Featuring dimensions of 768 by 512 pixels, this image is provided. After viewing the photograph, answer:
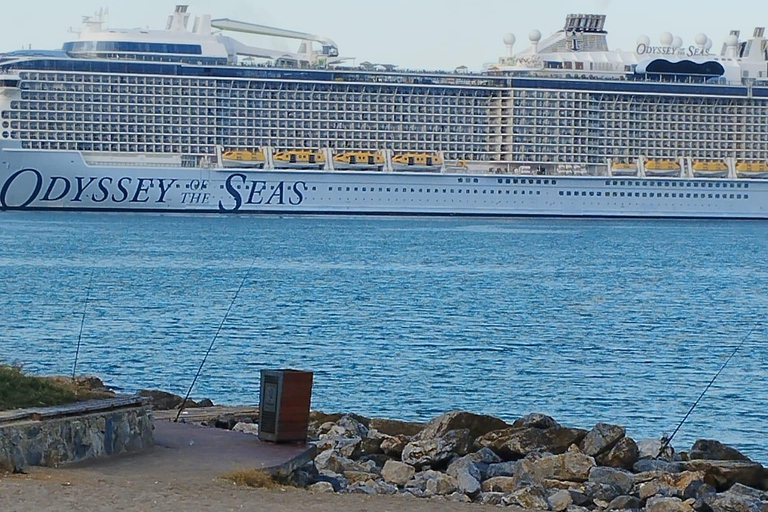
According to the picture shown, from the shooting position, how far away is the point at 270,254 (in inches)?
1752

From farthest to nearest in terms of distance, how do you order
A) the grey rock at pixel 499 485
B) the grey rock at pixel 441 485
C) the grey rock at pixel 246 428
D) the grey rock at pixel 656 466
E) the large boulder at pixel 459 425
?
the large boulder at pixel 459 425, the grey rock at pixel 246 428, the grey rock at pixel 656 466, the grey rock at pixel 499 485, the grey rock at pixel 441 485

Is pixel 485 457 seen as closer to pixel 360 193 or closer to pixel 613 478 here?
pixel 613 478

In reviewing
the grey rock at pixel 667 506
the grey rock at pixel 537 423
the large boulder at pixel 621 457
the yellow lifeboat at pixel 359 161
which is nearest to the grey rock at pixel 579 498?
the grey rock at pixel 667 506

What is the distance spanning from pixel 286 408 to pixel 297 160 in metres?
54.1

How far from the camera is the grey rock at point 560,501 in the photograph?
1024 centimetres

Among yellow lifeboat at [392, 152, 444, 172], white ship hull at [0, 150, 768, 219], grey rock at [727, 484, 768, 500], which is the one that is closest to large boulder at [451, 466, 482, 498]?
grey rock at [727, 484, 768, 500]

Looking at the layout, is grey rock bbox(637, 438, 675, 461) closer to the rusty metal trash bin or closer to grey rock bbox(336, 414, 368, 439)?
grey rock bbox(336, 414, 368, 439)

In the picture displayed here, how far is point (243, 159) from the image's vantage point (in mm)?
63750

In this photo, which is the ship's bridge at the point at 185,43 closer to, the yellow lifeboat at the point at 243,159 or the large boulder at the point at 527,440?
the yellow lifeboat at the point at 243,159

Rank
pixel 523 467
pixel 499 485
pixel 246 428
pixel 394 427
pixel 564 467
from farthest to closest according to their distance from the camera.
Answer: pixel 394 427
pixel 246 428
pixel 564 467
pixel 523 467
pixel 499 485

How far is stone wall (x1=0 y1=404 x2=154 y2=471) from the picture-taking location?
9227 millimetres

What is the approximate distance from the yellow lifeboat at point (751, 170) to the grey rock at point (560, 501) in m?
61.6

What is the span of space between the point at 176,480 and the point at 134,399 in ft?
3.77

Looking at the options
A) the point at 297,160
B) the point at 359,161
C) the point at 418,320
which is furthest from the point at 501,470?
the point at 359,161
